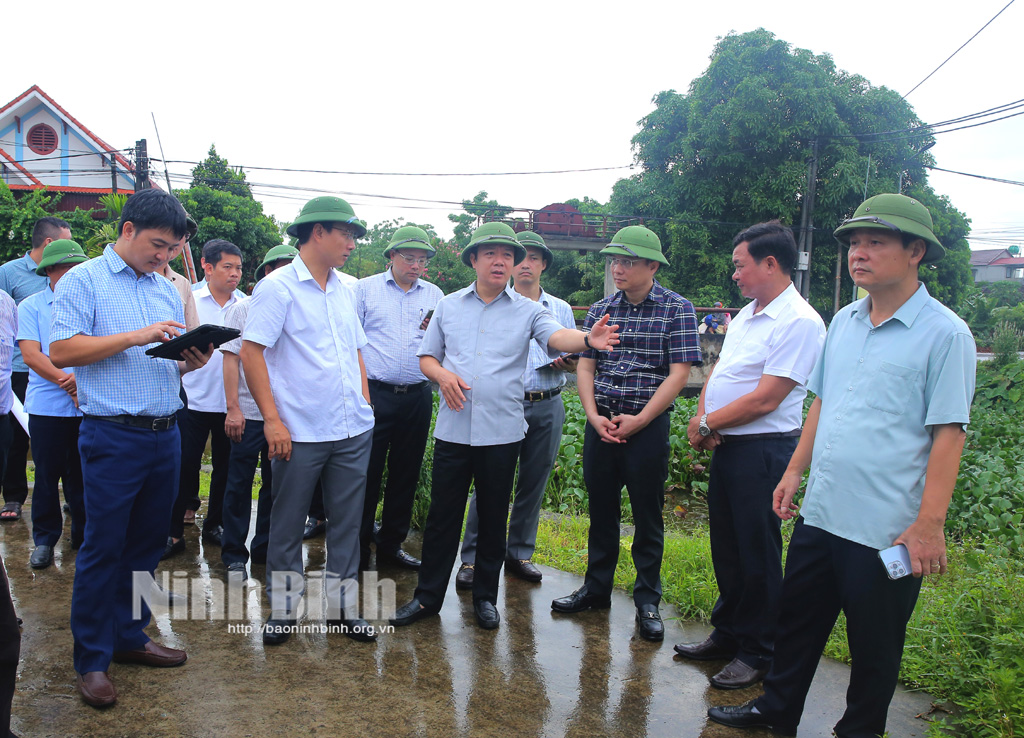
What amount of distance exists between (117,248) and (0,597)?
1463mm

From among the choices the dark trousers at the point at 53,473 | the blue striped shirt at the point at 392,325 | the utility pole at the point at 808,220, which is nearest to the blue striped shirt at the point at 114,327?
the blue striped shirt at the point at 392,325

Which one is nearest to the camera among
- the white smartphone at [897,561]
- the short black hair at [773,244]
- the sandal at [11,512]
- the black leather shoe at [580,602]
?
the white smartphone at [897,561]

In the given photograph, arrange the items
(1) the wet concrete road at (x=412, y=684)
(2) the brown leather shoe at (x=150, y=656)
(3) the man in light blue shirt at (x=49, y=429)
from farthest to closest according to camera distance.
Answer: (3) the man in light blue shirt at (x=49, y=429)
(2) the brown leather shoe at (x=150, y=656)
(1) the wet concrete road at (x=412, y=684)

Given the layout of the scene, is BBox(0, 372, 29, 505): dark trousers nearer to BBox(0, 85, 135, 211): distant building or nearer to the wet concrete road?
the wet concrete road

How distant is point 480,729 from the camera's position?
8.87ft

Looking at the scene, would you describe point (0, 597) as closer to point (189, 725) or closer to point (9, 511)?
point (189, 725)

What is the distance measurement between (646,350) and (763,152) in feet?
66.4

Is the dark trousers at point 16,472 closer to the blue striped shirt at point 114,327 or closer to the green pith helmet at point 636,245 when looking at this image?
the blue striped shirt at point 114,327

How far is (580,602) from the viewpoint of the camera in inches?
152

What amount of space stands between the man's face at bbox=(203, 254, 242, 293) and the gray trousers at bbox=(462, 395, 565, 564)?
7.49 ft

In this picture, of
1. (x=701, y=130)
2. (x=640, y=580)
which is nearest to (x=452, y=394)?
(x=640, y=580)

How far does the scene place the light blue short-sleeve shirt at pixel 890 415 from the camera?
227cm

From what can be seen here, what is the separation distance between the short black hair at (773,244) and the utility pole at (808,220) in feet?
60.6

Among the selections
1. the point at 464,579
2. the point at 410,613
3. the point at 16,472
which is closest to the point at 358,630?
the point at 410,613
